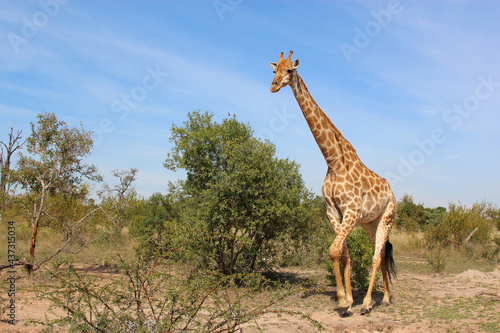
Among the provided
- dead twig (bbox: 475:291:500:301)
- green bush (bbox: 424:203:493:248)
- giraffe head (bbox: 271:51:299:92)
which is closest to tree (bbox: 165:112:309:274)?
giraffe head (bbox: 271:51:299:92)

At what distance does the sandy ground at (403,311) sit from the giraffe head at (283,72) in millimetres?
3751

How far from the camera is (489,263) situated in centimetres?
1322

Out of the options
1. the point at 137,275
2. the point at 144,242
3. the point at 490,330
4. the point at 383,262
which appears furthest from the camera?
the point at 144,242

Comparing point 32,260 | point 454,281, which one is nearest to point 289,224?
point 454,281

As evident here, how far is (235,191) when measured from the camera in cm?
896

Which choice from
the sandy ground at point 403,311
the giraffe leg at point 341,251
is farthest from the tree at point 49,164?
the giraffe leg at point 341,251

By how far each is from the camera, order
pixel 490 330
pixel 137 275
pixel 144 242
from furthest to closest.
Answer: pixel 144 242 < pixel 490 330 < pixel 137 275

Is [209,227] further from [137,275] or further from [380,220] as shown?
[137,275]

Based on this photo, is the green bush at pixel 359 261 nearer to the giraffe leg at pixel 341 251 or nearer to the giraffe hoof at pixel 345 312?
the giraffe leg at pixel 341 251

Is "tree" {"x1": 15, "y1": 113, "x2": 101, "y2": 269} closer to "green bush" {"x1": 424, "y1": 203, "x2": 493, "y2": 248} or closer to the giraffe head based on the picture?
the giraffe head

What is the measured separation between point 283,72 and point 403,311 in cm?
487

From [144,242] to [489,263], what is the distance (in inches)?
441

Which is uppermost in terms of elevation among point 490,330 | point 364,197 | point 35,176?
point 35,176

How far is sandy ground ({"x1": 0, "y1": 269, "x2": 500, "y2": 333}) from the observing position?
6.20 metres
